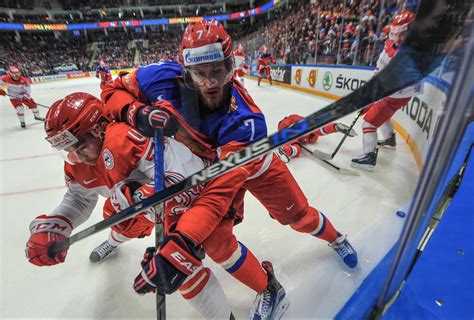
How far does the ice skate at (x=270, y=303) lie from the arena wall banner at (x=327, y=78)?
2196mm

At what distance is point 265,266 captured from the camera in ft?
3.62

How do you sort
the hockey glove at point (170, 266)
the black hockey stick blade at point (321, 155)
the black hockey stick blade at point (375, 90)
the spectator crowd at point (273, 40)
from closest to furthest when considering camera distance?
the black hockey stick blade at point (375, 90) → the hockey glove at point (170, 266) → the black hockey stick blade at point (321, 155) → the spectator crowd at point (273, 40)

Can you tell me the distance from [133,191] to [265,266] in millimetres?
638

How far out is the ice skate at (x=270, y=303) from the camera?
964 millimetres

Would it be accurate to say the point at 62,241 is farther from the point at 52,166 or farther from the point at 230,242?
the point at 52,166

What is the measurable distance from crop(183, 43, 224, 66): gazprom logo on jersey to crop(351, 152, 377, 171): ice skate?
5.27ft

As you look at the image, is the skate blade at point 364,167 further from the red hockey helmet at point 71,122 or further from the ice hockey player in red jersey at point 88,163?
the red hockey helmet at point 71,122

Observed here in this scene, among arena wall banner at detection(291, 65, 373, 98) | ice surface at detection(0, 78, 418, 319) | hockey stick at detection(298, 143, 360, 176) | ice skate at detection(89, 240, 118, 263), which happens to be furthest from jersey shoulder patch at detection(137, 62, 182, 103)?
arena wall banner at detection(291, 65, 373, 98)

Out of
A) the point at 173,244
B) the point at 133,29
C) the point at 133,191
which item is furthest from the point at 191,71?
the point at 133,29

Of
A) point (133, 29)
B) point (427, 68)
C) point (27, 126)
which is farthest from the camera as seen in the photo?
point (133, 29)

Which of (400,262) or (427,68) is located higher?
(427,68)

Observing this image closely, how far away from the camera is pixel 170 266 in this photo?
67cm

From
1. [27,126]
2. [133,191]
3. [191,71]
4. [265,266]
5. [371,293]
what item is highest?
[191,71]

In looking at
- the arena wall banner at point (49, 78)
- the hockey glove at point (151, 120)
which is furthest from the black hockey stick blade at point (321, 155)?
the arena wall banner at point (49, 78)
